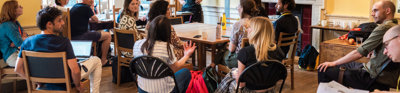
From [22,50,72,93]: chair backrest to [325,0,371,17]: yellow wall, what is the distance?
4.17 m

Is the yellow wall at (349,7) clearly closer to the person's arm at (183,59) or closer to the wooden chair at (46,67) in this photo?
the person's arm at (183,59)

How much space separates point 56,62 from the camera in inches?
113

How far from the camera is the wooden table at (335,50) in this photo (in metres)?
4.40

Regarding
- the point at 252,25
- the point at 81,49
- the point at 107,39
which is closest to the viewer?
the point at 252,25

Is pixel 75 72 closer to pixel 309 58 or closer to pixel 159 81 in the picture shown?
pixel 159 81

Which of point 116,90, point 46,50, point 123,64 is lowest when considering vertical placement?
point 116,90

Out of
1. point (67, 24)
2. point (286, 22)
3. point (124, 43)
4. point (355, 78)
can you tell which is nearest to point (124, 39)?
point (124, 43)

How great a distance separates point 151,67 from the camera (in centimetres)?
279

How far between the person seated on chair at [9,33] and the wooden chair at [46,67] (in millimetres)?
948

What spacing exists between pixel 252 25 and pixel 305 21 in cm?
382

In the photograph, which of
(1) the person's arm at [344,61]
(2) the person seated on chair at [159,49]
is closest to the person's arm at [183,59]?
(2) the person seated on chair at [159,49]

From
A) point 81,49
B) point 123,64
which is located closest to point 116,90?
point 123,64

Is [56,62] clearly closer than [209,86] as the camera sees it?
Yes

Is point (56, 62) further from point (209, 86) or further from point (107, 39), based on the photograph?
point (107, 39)
